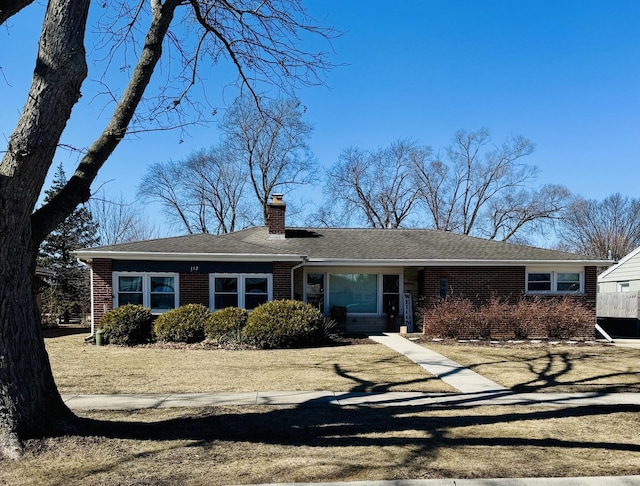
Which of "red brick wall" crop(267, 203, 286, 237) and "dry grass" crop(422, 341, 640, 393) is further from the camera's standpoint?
"red brick wall" crop(267, 203, 286, 237)

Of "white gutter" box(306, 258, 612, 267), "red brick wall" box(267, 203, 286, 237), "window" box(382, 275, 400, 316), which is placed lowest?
"window" box(382, 275, 400, 316)

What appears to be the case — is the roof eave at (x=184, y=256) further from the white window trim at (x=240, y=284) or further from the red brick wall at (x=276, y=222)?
the red brick wall at (x=276, y=222)

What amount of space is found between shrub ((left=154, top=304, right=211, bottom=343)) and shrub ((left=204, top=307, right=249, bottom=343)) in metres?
0.30

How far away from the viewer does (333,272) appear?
63.4 feet

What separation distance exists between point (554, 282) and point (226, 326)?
462 inches

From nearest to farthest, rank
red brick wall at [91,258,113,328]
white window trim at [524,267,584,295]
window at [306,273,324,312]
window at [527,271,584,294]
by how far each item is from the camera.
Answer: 1. red brick wall at [91,258,113,328]
2. white window trim at [524,267,584,295]
3. window at [527,271,584,294]
4. window at [306,273,324,312]

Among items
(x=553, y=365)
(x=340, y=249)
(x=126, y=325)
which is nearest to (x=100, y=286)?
(x=126, y=325)

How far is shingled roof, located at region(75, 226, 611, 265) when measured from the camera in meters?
16.4

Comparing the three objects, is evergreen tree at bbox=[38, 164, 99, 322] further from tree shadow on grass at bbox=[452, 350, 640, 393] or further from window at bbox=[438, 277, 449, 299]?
tree shadow on grass at bbox=[452, 350, 640, 393]

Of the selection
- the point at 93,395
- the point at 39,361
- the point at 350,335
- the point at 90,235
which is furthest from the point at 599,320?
the point at 90,235

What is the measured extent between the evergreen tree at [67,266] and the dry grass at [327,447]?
24.5 m

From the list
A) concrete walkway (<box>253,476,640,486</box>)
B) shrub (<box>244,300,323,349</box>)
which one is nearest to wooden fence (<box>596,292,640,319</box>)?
shrub (<box>244,300,323,349</box>)

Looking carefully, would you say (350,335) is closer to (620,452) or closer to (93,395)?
(93,395)

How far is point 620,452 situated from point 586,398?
9.64ft
